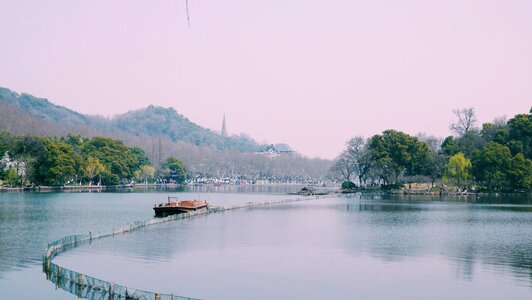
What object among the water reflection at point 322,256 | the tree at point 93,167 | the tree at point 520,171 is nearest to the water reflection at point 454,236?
the water reflection at point 322,256

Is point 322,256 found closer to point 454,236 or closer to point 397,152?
point 454,236

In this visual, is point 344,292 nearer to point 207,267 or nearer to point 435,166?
point 207,267

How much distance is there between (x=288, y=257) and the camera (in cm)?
5022

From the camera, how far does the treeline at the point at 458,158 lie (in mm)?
142750

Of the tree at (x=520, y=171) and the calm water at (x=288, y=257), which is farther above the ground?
the tree at (x=520, y=171)

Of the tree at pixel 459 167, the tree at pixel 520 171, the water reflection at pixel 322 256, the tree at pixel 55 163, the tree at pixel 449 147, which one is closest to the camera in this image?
the water reflection at pixel 322 256

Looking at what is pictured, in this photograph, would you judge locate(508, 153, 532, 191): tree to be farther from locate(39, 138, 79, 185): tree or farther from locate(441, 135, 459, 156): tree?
locate(39, 138, 79, 185): tree

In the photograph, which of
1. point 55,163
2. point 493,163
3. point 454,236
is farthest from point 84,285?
point 55,163

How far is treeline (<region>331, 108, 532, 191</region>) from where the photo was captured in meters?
143

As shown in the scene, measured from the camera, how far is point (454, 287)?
3934 cm

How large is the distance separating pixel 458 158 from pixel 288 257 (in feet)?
366

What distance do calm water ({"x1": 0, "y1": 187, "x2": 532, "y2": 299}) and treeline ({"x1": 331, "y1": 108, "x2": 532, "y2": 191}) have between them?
6070 centimetres

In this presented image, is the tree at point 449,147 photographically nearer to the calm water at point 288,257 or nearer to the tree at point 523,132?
the tree at point 523,132

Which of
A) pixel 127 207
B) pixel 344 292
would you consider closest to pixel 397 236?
pixel 344 292
